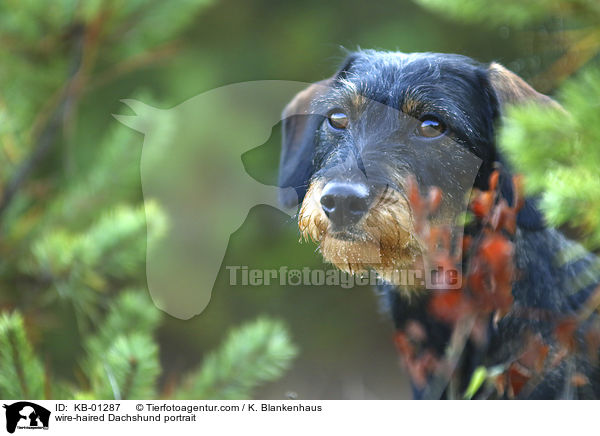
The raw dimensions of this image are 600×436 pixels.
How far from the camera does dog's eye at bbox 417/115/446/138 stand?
5.00ft

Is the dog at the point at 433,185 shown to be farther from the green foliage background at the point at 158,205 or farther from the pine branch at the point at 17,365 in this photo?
the pine branch at the point at 17,365

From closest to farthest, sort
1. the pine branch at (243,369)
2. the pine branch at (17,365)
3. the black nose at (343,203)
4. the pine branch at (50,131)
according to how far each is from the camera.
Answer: the black nose at (343,203) → the pine branch at (17,365) → the pine branch at (243,369) → the pine branch at (50,131)

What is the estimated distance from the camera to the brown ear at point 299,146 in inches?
67.3

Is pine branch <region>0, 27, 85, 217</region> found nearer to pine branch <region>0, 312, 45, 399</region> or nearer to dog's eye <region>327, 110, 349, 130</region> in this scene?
pine branch <region>0, 312, 45, 399</region>

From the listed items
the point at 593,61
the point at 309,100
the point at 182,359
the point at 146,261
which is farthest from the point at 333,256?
the point at 182,359

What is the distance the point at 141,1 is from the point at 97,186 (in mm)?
659

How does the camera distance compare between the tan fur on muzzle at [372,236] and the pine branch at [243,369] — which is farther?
the pine branch at [243,369]

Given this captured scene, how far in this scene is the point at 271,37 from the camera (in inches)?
121

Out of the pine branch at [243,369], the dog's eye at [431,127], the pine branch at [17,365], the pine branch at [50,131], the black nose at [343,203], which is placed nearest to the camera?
the black nose at [343,203]

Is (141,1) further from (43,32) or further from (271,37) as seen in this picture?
(271,37)
